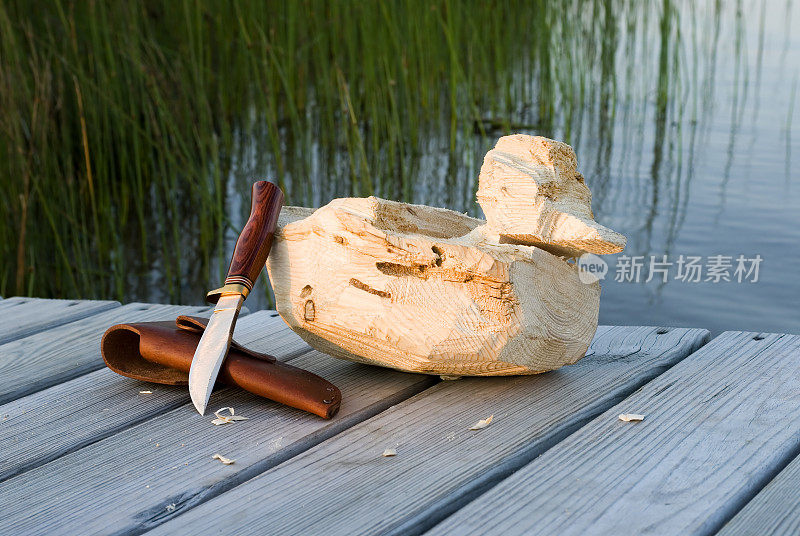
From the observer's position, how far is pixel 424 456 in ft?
3.14

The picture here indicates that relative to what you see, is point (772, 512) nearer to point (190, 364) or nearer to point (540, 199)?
point (540, 199)

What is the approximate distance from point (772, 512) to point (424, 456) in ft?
1.13

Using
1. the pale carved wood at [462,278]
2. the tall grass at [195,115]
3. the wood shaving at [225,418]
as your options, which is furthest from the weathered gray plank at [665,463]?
the tall grass at [195,115]

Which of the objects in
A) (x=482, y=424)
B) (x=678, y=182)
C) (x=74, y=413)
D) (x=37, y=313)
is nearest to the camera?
(x=482, y=424)

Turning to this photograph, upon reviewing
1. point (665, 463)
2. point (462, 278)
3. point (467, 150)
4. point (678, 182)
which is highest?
point (462, 278)

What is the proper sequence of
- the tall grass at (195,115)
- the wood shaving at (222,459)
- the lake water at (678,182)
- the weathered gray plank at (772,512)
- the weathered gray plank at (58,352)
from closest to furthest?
the weathered gray plank at (772,512) → the wood shaving at (222,459) → the weathered gray plank at (58,352) → the tall grass at (195,115) → the lake water at (678,182)

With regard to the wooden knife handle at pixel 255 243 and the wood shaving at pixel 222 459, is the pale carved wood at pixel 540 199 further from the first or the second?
the wood shaving at pixel 222 459

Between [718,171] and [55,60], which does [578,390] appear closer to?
[55,60]

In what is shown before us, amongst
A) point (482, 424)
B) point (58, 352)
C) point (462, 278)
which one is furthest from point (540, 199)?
point (58, 352)

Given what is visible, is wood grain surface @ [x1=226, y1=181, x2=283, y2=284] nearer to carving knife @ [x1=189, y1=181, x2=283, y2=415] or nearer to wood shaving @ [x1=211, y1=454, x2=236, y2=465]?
carving knife @ [x1=189, y1=181, x2=283, y2=415]

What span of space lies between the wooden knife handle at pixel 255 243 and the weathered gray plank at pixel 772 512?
618 millimetres

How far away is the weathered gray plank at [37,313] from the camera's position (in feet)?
5.03

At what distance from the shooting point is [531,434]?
1.00m

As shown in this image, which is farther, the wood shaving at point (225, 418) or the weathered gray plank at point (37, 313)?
the weathered gray plank at point (37, 313)
